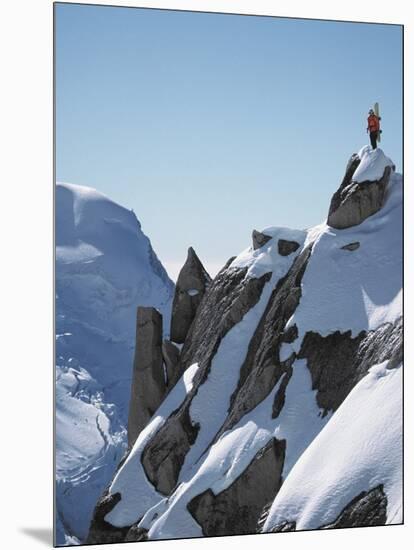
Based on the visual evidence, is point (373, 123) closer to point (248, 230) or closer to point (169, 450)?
point (248, 230)

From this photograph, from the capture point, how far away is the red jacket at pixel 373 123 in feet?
52.2

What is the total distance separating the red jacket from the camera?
1591cm

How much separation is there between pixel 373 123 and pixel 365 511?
4321 millimetres

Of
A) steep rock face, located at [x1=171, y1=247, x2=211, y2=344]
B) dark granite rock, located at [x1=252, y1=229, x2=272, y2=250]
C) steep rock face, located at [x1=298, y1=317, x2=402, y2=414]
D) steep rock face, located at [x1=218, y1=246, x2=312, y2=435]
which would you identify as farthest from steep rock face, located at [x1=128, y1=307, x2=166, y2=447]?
steep rock face, located at [x1=298, y1=317, x2=402, y2=414]

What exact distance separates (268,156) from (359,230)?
1.90 metres

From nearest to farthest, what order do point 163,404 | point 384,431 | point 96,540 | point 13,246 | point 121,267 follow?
1. point 13,246
2. point 384,431
3. point 96,540
4. point 163,404
5. point 121,267

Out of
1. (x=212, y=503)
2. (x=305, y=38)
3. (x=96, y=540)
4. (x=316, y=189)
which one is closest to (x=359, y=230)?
(x=316, y=189)

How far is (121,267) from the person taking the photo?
20094mm

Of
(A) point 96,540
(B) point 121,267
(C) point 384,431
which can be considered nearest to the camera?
(C) point 384,431

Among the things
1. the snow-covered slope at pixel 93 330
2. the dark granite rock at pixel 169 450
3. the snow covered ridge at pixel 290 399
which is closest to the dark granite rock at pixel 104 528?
the snow covered ridge at pixel 290 399

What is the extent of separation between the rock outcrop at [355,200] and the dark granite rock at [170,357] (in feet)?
10.2

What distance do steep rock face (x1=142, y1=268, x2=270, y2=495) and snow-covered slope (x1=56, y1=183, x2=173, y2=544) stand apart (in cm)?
57

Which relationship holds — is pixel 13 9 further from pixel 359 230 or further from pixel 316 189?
pixel 359 230

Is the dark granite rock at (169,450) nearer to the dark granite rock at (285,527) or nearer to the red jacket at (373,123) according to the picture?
the dark granite rock at (285,527)
